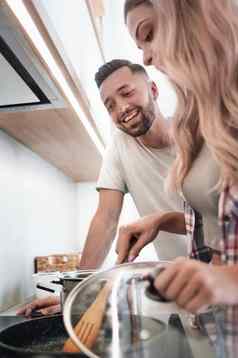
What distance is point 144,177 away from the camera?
120cm

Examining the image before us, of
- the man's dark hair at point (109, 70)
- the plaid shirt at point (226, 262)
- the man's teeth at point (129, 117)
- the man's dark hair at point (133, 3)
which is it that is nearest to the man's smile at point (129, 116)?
the man's teeth at point (129, 117)

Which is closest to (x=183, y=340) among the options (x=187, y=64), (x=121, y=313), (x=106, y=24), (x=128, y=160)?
(x=121, y=313)

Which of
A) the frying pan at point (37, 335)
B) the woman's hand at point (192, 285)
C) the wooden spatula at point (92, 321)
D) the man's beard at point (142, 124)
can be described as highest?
the man's beard at point (142, 124)

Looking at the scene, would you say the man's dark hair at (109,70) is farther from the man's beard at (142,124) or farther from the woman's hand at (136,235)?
the woman's hand at (136,235)

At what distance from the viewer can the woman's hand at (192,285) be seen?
335 millimetres

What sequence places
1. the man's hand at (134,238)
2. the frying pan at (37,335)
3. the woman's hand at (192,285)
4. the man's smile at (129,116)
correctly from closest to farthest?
the woman's hand at (192,285), the frying pan at (37,335), the man's hand at (134,238), the man's smile at (129,116)

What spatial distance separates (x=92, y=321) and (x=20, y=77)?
0.59m

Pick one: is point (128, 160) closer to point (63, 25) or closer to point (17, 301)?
point (63, 25)

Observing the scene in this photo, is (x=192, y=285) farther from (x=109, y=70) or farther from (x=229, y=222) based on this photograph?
(x=109, y=70)

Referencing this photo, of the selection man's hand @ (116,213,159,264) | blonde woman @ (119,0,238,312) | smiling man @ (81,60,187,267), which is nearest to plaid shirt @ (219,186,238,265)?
blonde woman @ (119,0,238,312)

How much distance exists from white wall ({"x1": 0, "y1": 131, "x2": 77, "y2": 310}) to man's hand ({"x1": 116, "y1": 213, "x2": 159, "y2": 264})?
1.92 ft

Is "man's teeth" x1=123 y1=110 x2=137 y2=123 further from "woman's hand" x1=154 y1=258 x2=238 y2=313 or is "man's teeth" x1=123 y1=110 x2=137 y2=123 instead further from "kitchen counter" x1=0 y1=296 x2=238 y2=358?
"woman's hand" x1=154 y1=258 x2=238 y2=313

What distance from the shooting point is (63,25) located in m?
0.87

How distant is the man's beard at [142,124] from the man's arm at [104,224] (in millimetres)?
192
